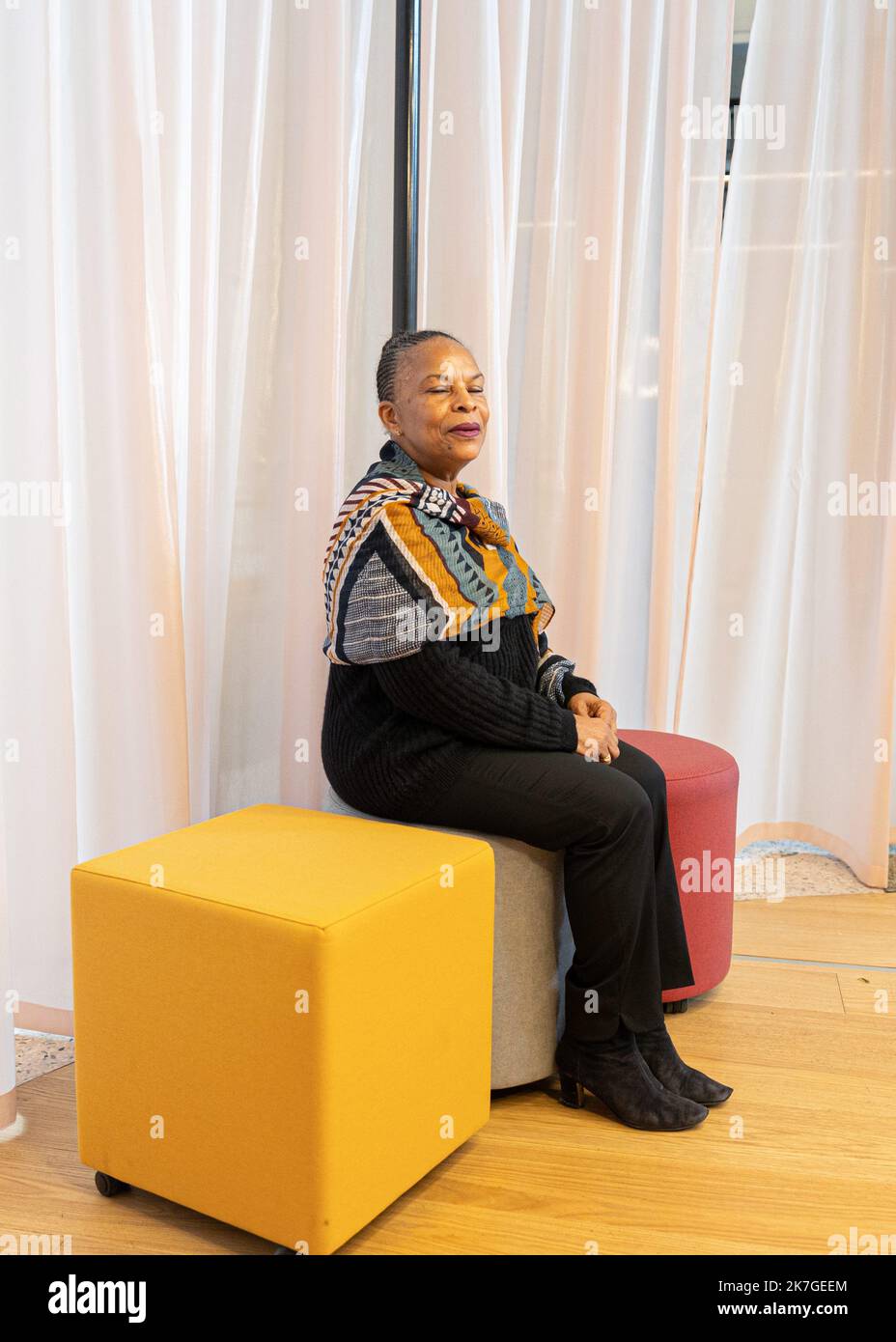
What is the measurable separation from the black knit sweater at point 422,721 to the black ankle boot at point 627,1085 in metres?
0.45

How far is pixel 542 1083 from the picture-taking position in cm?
199

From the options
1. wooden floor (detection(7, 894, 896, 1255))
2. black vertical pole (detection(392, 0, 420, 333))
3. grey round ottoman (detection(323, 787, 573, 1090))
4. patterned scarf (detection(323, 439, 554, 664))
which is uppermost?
black vertical pole (detection(392, 0, 420, 333))

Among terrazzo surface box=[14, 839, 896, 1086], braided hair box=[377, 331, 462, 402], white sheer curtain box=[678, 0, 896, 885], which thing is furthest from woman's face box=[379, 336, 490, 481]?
terrazzo surface box=[14, 839, 896, 1086]

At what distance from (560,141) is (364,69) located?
467 millimetres

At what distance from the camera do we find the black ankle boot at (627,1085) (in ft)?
5.98

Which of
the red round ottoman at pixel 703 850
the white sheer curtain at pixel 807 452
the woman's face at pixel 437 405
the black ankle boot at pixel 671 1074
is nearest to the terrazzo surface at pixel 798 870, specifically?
the white sheer curtain at pixel 807 452

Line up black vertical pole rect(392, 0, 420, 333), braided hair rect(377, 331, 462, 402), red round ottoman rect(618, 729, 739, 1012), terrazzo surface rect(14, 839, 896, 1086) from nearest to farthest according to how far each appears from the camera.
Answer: braided hair rect(377, 331, 462, 402), red round ottoman rect(618, 729, 739, 1012), black vertical pole rect(392, 0, 420, 333), terrazzo surface rect(14, 839, 896, 1086)

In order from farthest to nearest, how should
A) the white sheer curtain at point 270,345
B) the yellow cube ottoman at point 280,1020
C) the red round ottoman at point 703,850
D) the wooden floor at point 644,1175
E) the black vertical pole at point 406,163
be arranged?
1. the black vertical pole at point 406,163
2. the red round ottoman at point 703,850
3. the white sheer curtain at point 270,345
4. the wooden floor at point 644,1175
5. the yellow cube ottoman at point 280,1020

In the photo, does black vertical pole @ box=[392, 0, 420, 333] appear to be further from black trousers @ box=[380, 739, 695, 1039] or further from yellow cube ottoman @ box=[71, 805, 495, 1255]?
yellow cube ottoman @ box=[71, 805, 495, 1255]

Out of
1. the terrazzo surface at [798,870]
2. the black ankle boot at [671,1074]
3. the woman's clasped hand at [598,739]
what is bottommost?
the terrazzo surface at [798,870]

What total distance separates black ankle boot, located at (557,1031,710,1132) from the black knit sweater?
45cm

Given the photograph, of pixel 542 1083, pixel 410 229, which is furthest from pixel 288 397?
pixel 542 1083

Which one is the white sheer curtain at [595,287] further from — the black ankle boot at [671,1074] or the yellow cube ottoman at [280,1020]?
the yellow cube ottoman at [280,1020]

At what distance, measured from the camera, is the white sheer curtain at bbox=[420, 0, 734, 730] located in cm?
251
